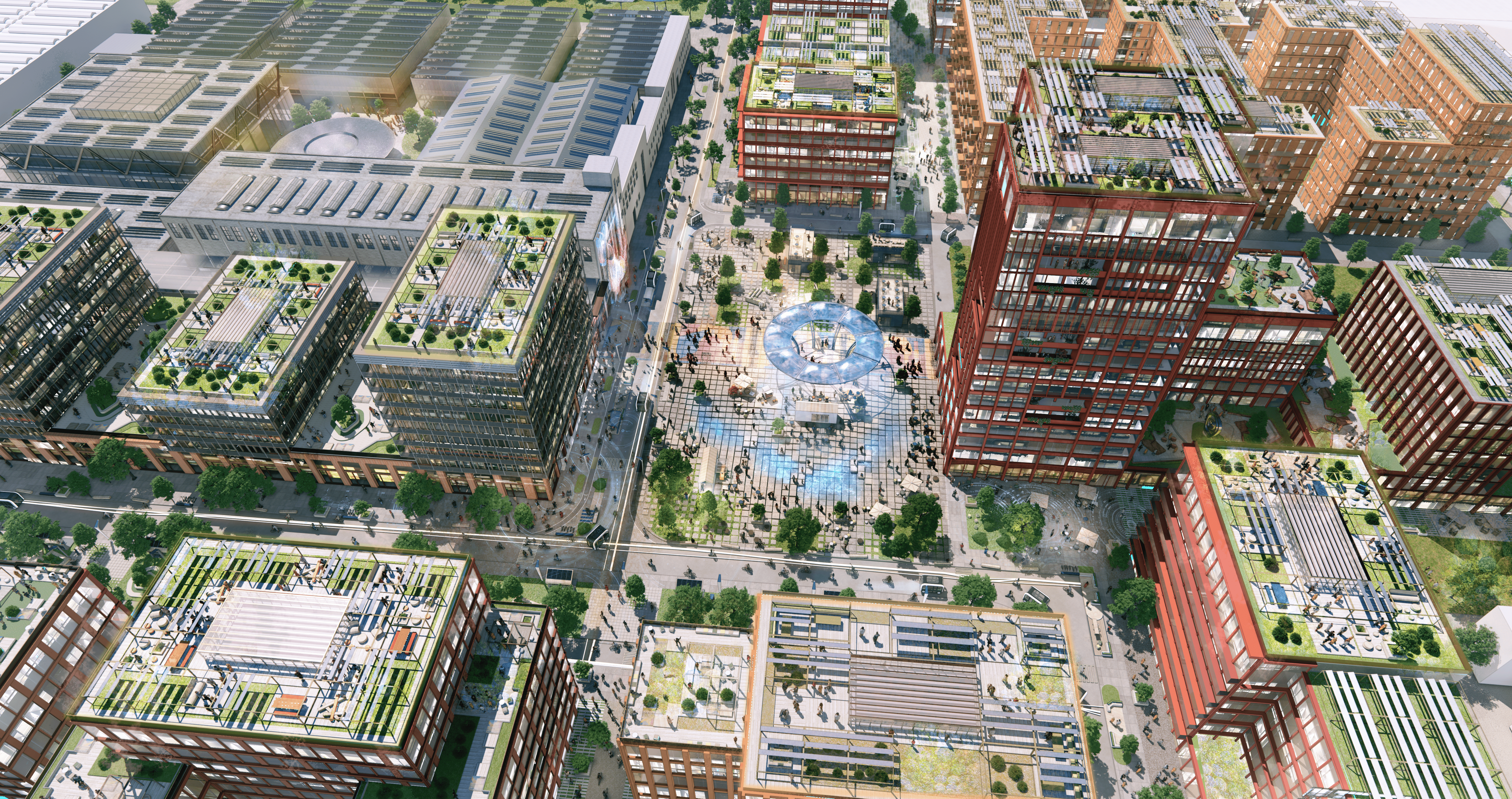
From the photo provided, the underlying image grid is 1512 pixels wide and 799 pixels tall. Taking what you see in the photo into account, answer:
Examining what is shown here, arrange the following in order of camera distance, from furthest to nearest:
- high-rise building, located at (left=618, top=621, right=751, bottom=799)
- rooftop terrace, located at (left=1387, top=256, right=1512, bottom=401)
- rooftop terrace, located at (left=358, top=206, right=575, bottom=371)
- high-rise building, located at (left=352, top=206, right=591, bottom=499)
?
rooftop terrace, located at (left=1387, top=256, right=1512, bottom=401) < high-rise building, located at (left=352, top=206, right=591, bottom=499) < rooftop terrace, located at (left=358, top=206, right=575, bottom=371) < high-rise building, located at (left=618, top=621, right=751, bottom=799)

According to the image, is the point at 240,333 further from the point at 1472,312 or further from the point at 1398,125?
the point at 1398,125

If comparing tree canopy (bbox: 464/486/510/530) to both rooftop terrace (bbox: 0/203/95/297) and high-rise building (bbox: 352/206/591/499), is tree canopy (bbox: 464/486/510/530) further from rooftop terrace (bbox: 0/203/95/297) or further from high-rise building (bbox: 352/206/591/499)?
rooftop terrace (bbox: 0/203/95/297)

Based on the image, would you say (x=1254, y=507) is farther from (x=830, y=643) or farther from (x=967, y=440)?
(x=830, y=643)

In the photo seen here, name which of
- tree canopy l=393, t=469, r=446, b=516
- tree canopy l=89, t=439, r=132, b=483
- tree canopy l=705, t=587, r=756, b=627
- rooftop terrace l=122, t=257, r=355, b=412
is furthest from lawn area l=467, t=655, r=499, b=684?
tree canopy l=89, t=439, r=132, b=483

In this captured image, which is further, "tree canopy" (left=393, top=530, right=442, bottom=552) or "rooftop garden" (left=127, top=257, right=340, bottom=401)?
"rooftop garden" (left=127, top=257, right=340, bottom=401)

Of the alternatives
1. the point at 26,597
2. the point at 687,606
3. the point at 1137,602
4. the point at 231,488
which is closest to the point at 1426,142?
the point at 1137,602

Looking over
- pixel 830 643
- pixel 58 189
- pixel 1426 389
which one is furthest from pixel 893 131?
pixel 58 189
